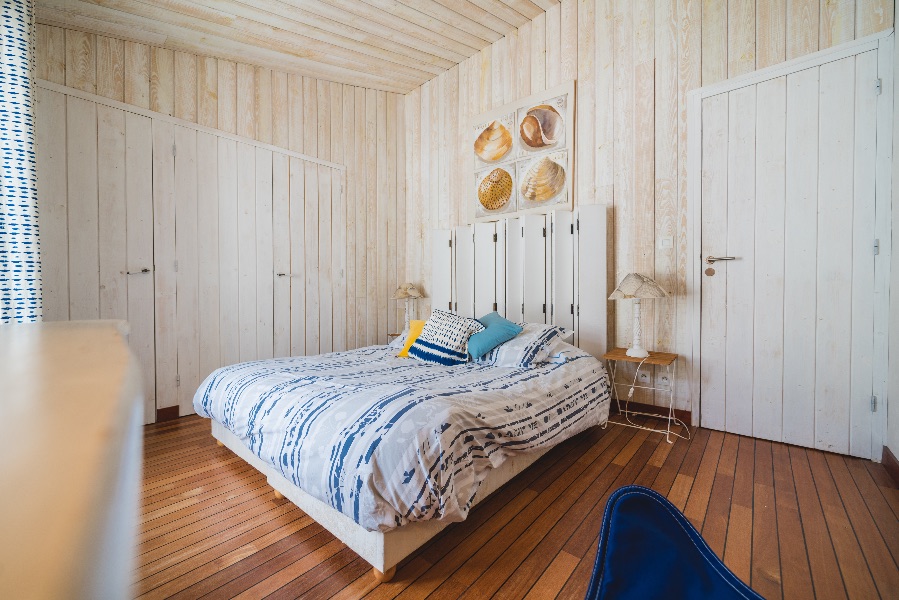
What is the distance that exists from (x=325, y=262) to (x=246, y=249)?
0.79m

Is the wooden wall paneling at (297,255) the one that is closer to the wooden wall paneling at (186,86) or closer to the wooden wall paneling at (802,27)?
the wooden wall paneling at (186,86)

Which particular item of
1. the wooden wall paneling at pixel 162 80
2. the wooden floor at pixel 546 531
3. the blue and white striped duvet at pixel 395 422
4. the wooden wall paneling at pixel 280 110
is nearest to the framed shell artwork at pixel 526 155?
the blue and white striped duvet at pixel 395 422

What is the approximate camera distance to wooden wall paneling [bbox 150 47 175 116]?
3.16 meters

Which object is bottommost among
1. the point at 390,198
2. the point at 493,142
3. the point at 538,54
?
the point at 390,198

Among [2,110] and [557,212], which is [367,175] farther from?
[2,110]

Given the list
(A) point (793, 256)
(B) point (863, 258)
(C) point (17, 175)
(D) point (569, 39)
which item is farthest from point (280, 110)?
(B) point (863, 258)

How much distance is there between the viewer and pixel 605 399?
9.16ft

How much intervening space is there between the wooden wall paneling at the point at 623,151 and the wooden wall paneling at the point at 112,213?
3.79 metres

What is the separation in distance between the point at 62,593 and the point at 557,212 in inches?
140

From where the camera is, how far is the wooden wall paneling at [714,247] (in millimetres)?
2859

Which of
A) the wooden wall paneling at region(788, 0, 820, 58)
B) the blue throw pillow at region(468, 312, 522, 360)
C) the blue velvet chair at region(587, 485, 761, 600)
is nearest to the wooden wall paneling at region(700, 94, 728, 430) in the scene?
the wooden wall paneling at region(788, 0, 820, 58)

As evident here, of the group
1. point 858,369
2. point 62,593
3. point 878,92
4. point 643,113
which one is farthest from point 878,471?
point 62,593

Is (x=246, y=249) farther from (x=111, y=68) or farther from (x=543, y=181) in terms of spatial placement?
(x=543, y=181)

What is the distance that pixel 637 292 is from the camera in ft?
9.12
